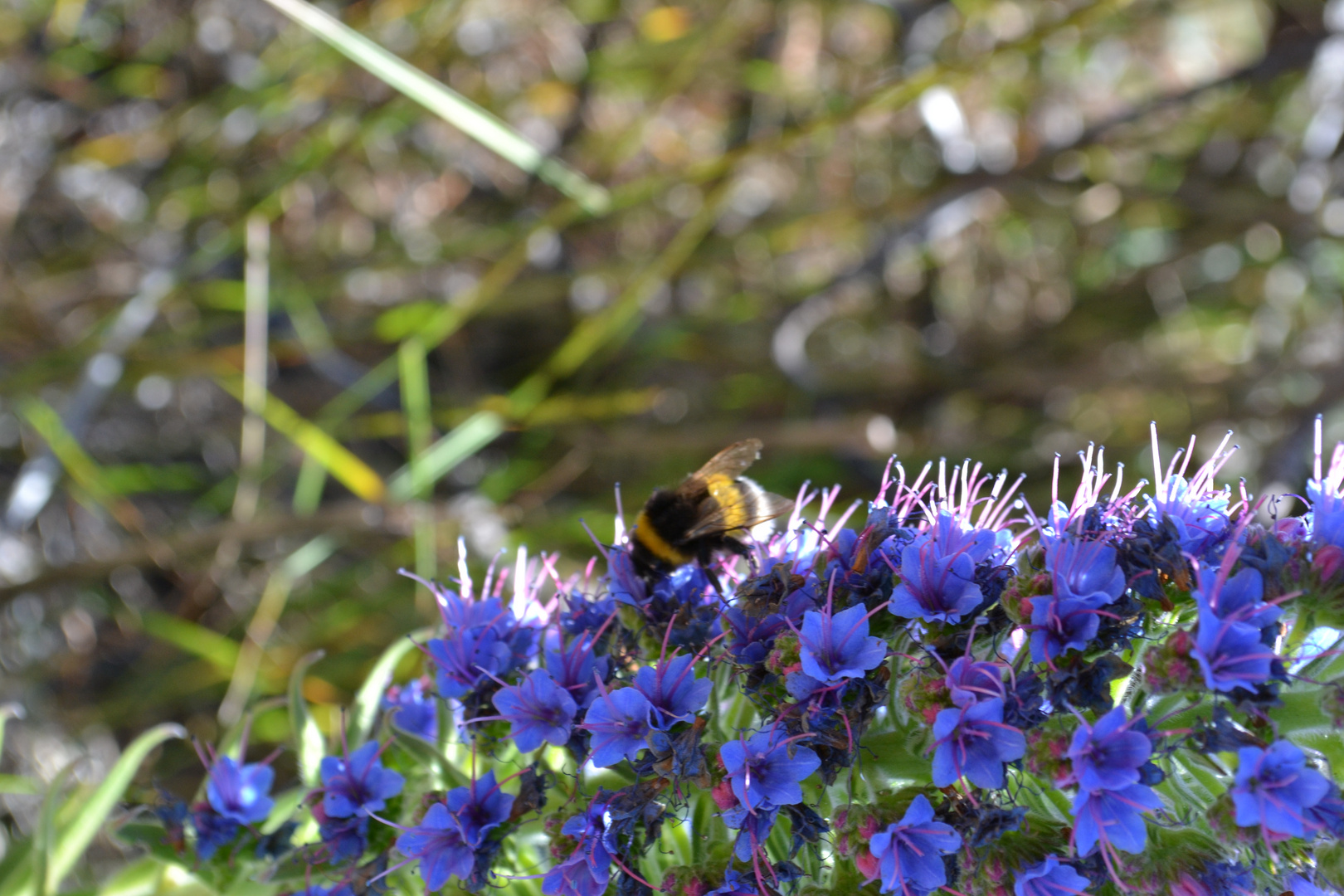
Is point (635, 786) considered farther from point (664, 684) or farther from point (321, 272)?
point (321, 272)

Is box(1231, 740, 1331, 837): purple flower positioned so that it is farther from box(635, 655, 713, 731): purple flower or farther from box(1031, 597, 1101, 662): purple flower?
box(635, 655, 713, 731): purple flower

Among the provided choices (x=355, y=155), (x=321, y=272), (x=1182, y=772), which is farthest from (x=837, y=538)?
(x=355, y=155)

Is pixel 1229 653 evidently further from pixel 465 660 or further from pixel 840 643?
pixel 465 660

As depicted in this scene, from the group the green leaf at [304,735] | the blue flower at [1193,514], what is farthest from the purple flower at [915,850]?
the green leaf at [304,735]

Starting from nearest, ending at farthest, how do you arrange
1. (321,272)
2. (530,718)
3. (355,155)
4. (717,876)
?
(717,876)
(530,718)
(321,272)
(355,155)

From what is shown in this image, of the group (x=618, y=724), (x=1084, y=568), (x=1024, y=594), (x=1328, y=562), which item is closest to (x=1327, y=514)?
(x=1328, y=562)

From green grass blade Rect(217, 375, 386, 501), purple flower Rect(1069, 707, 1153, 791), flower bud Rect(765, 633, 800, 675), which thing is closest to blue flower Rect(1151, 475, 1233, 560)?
purple flower Rect(1069, 707, 1153, 791)
